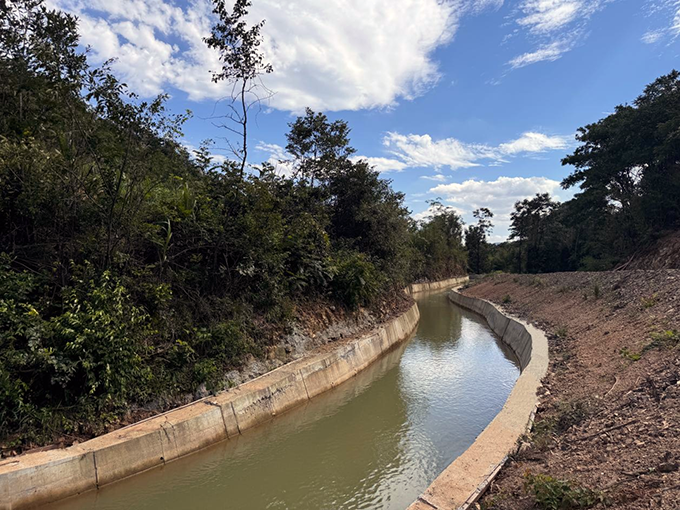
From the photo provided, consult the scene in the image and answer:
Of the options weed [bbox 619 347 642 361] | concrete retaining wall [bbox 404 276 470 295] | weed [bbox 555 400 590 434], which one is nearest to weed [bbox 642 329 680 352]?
weed [bbox 619 347 642 361]

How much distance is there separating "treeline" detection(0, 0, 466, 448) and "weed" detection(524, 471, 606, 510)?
5.58 m

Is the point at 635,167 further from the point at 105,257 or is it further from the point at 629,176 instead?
the point at 105,257

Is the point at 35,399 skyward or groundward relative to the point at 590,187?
groundward

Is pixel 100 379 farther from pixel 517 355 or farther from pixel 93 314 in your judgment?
pixel 517 355

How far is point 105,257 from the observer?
6.98 meters

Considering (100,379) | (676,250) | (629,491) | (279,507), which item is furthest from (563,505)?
(676,250)

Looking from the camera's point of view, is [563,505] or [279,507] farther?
[279,507]

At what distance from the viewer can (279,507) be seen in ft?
17.4

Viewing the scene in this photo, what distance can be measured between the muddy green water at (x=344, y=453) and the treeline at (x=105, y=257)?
4.25ft

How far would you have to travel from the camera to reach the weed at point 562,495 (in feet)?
11.5

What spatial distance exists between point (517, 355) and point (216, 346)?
1100cm

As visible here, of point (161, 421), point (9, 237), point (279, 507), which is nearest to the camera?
point (279, 507)

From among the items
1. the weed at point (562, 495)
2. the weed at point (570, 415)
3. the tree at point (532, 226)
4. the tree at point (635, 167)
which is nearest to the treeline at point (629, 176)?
the tree at point (635, 167)

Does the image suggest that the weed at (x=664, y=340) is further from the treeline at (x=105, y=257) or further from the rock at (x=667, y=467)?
the treeline at (x=105, y=257)
